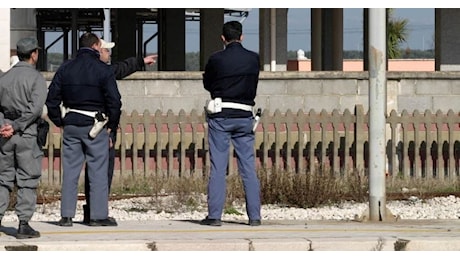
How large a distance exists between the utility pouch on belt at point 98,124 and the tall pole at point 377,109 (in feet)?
7.93

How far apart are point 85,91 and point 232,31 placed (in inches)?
54.2

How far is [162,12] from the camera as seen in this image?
37031 mm

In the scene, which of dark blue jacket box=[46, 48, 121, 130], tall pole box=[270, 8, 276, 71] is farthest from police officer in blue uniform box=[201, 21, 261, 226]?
tall pole box=[270, 8, 276, 71]

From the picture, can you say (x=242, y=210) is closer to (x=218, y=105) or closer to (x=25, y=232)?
(x=218, y=105)

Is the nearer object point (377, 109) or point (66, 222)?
point (66, 222)

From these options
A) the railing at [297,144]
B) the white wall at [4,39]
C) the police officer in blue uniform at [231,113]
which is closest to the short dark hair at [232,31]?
the police officer in blue uniform at [231,113]

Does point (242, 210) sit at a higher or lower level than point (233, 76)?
lower

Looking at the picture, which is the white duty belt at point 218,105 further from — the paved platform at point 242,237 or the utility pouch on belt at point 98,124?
the paved platform at point 242,237

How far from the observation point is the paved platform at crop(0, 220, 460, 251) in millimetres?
10367

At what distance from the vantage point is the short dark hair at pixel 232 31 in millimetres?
11883

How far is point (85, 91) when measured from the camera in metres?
→ 11.7

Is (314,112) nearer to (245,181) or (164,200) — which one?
(164,200)

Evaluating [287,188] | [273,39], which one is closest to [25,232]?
[287,188]
